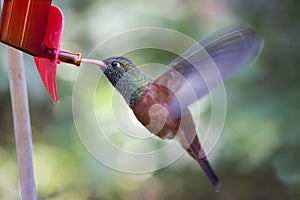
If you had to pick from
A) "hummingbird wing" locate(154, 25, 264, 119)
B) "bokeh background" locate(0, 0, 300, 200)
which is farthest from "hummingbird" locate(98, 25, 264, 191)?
"bokeh background" locate(0, 0, 300, 200)

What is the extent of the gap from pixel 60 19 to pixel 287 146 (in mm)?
1400

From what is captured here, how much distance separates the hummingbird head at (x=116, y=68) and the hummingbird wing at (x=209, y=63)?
0.09 metres

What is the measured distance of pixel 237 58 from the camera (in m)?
1.24

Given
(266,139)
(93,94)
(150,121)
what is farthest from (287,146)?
(150,121)

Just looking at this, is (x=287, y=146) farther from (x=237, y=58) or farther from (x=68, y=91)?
(x=237, y=58)

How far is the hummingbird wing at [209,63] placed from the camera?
4.03 ft

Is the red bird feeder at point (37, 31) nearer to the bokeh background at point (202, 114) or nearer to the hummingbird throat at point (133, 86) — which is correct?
the hummingbird throat at point (133, 86)

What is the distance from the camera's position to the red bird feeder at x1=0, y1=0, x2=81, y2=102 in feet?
3.67

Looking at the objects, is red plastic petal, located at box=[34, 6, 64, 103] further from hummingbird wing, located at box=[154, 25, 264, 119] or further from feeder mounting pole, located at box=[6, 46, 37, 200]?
hummingbird wing, located at box=[154, 25, 264, 119]

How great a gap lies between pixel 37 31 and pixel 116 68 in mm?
282

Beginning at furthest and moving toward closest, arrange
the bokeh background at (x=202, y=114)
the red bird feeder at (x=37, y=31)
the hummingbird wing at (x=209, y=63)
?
the bokeh background at (x=202, y=114), the hummingbird wing at (x=209, y=63), the red bird feeder at (x=37, y=31)

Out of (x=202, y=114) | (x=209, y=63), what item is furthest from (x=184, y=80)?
(x=202, y=114)

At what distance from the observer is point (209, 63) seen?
127 cm

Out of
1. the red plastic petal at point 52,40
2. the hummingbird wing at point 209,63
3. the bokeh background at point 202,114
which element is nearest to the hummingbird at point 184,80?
the hummingbird wing at point 209,63
